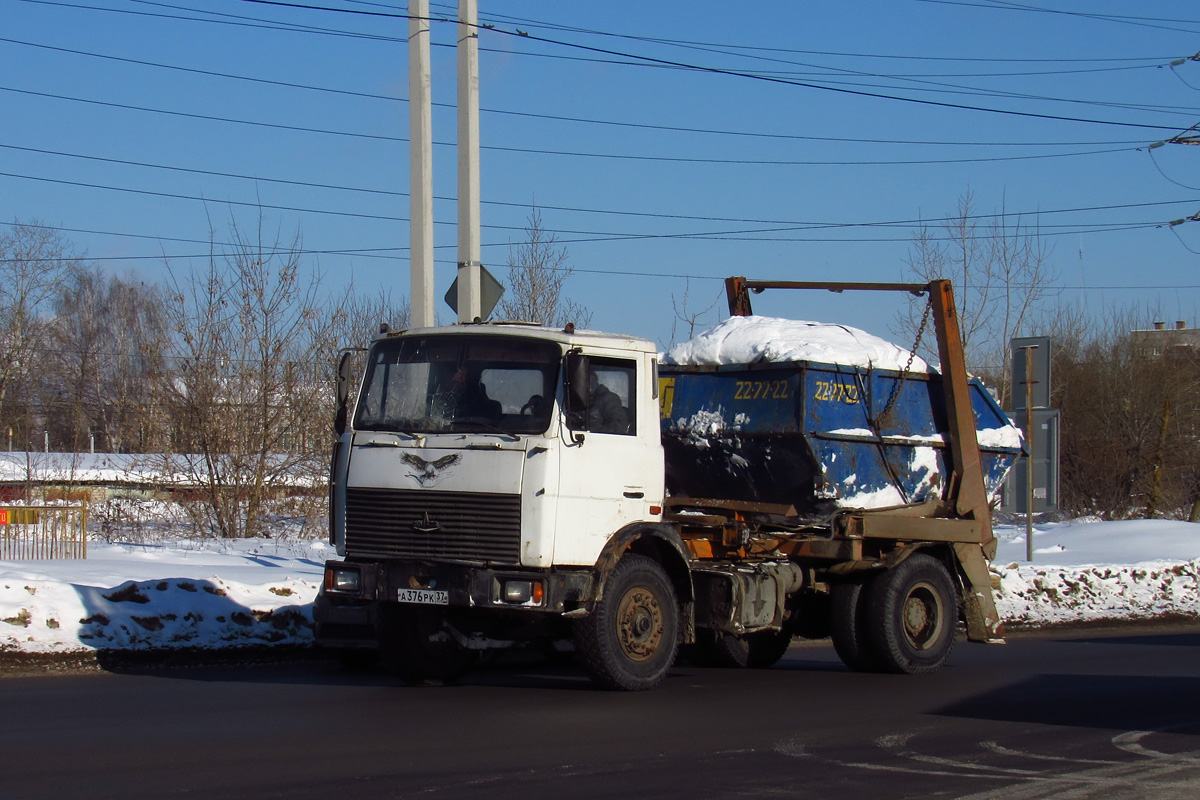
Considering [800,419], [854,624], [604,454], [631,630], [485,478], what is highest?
[800,419]

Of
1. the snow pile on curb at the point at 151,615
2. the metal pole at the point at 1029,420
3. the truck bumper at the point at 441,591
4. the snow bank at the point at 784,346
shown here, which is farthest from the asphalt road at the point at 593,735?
the metal pole at the point at 1029,420

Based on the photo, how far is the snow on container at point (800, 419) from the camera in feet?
37.5

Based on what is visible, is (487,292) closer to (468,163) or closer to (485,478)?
(468,163)

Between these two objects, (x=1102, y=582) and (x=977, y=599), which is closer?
(x=977, y=599)

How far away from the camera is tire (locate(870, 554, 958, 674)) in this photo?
1147cm

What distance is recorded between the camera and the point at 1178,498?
3462cm

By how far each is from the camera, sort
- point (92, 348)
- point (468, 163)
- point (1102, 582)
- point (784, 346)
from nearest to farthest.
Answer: point (784, 346) → point (468, 163) → point (1102, 582) → point (92, 348)

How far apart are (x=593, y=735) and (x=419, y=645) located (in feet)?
9.32

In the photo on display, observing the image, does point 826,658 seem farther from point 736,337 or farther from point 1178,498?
point 1178,498

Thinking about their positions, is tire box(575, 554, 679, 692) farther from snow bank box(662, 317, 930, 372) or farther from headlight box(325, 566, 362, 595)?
snow bank box(662, 317, 930, 372)

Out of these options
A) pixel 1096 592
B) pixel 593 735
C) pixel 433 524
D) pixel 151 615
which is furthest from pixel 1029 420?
pixel 151 615

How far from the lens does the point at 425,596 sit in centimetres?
926

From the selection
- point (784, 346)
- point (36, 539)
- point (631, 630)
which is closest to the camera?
point (631, 630)

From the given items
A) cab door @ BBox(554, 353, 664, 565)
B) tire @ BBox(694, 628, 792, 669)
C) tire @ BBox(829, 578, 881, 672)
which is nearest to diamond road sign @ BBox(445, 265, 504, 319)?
cab door @ BBox(554, 353, 664, 565)
